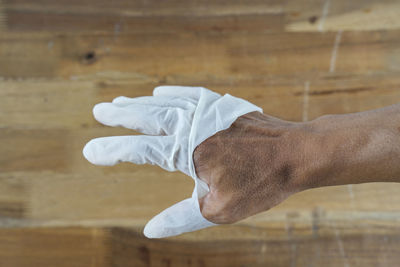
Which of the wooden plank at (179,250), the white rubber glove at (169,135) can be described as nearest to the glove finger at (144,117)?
the white rubber glove at (169,135)

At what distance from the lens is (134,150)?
510 millimetres

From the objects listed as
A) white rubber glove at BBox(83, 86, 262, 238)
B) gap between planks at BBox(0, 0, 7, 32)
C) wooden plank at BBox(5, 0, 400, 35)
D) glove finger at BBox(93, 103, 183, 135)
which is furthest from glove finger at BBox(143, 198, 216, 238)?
gap between planks at BBox(0, 0, 7, 32)

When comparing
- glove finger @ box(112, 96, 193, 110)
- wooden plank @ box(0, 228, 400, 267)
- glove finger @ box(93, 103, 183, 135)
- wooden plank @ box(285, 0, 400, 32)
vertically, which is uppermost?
wooden plank @ box(285, 0, 400, 32)

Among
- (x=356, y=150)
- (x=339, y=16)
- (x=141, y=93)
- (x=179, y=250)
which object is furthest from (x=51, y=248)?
(x=339, y=16)

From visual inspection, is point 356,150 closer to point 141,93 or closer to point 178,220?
point 178,220

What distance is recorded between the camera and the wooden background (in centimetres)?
70

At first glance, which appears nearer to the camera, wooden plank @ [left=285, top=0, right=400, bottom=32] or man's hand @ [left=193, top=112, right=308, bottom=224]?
man's hand @ [left=193, top=112, right=308, bottom=224]

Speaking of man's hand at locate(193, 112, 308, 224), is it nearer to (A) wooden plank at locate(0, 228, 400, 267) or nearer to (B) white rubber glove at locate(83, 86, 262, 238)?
(B) white rubber glove at locate(83, 86, 262, 238)

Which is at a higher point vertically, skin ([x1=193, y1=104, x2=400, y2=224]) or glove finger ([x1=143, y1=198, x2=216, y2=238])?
skin ([x1=193, y1=104, x2=400, y2=224])

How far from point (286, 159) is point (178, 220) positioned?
7.9 inches

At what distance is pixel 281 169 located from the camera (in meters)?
0.53

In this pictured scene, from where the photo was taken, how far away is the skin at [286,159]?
0.51 meters

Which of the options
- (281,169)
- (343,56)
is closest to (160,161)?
(281,169)

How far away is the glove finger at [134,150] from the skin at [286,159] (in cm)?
5
